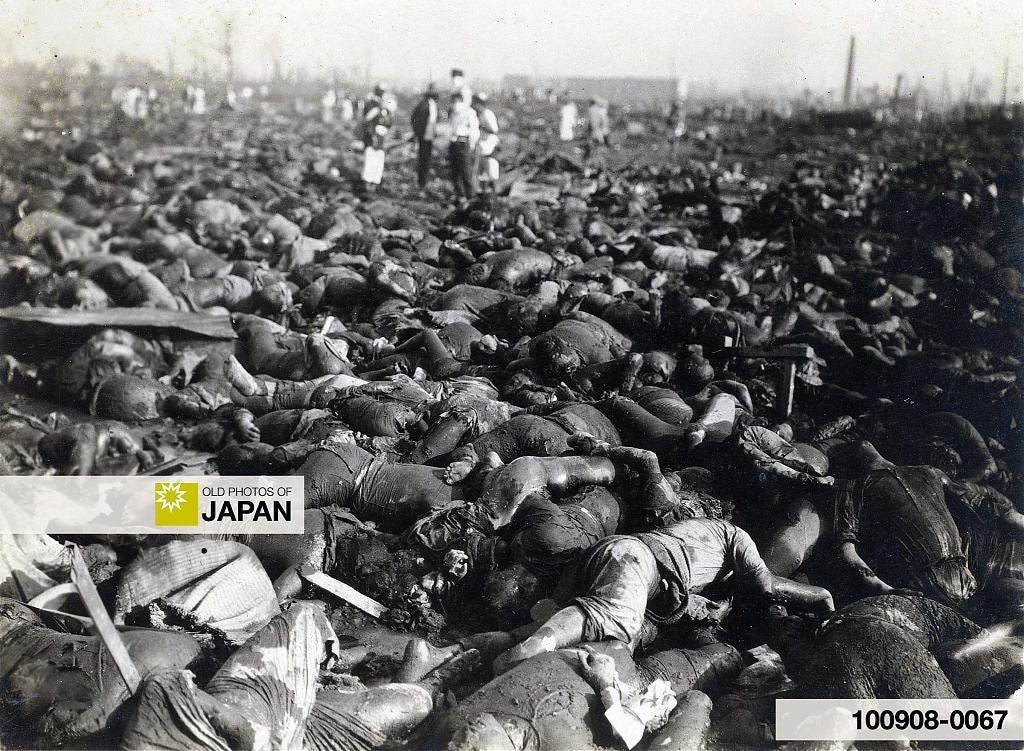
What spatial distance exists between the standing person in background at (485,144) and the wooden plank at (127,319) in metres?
7.68

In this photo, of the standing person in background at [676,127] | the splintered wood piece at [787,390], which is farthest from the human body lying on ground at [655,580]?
the standing person in background at [676,127]

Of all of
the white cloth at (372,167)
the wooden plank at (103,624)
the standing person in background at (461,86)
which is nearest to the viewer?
the wooden plank at (103,624)

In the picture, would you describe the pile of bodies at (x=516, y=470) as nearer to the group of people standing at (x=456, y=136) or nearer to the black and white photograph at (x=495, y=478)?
the black and white photograph at (x=495, y=478)

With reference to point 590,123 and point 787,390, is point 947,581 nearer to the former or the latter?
point 787,390

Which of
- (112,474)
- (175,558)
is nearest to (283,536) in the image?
(175,558)

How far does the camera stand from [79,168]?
15859mm

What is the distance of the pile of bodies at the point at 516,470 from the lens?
3996mm

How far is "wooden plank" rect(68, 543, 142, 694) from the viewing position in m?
3.61

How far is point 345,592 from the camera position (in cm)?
493

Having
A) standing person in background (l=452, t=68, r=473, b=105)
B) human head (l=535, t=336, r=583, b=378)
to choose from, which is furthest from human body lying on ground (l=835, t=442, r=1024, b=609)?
standing person in background (l=452, t=68, r=473, b=105)

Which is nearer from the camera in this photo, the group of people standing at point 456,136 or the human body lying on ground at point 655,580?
the human body lying on ground at point 655,580

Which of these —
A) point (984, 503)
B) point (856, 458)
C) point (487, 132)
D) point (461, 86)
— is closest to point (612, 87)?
point (487, 132)

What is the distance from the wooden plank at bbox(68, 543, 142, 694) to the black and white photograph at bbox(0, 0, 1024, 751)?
0.03m

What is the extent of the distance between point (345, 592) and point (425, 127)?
1195 cm
